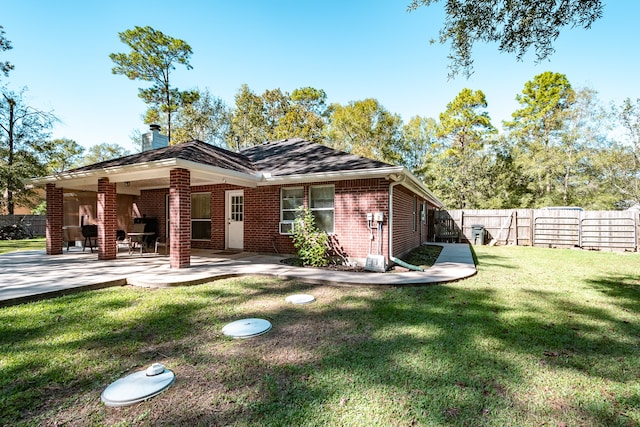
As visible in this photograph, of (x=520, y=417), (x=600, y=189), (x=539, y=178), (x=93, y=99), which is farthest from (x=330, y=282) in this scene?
(x=600, y=189)

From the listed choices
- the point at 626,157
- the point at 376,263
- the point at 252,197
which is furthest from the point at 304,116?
the point at 376,263

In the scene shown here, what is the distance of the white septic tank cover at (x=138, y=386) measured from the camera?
7.30ft

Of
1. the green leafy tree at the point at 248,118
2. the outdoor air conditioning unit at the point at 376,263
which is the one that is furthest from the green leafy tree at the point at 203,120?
the outdoor air conditioning unit at the point at 376,263

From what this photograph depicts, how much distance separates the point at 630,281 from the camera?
6.56 meters

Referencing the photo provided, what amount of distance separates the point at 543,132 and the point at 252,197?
897 inches

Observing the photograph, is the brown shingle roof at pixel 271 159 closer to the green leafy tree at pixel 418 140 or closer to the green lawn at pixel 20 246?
the green lawn at pixel 20 246

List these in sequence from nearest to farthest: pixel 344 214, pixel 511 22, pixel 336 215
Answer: pixel 511 22, pixel 344 214, pixel 336 215

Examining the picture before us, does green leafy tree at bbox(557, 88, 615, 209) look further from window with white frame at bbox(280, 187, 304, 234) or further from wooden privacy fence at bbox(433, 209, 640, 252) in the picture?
window with white frame at bbox(280, 187, 304, 234)

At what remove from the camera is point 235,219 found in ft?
32.6

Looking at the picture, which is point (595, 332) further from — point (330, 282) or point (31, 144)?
point (31, 144)

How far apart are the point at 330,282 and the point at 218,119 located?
83.1 ft

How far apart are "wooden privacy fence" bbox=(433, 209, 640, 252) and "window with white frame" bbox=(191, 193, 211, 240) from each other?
488 inches

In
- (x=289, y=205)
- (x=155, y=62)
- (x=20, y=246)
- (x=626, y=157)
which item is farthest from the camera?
A: (x=155, y=62)

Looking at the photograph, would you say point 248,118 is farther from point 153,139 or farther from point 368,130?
point 153,139
